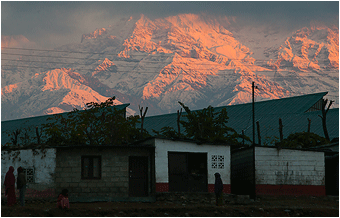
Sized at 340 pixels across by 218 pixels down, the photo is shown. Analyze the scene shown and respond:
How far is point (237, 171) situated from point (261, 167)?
433 centimetres

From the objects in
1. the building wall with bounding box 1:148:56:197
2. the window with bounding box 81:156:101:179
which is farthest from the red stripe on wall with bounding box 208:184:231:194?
the building wall with bounding box 1:148:56:197

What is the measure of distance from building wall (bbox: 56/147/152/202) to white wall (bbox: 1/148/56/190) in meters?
0.33

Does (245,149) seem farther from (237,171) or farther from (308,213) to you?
(308,213)

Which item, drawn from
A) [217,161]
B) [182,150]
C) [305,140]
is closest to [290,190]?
[217,161]

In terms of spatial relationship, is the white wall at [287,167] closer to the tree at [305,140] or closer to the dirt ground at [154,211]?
the dirt ground at [154,211]

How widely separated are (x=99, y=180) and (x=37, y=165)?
3.08m

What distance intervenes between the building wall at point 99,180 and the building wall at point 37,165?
1.08 feet

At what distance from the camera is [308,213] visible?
20.8 metres

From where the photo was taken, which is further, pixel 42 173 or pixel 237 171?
pixel 237 171

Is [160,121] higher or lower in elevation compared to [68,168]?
higher

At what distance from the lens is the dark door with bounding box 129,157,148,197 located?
25312 millimetres

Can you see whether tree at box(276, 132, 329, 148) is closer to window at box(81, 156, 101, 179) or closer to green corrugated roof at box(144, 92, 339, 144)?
green corrugated roof at box(144, 92, 339, 144)

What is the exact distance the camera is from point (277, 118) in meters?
55.6

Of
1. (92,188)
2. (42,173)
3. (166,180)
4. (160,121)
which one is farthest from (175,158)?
(160,121)
